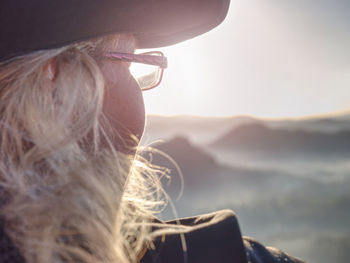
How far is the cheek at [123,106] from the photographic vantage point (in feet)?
4.07

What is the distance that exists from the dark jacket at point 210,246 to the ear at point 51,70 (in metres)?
0.75

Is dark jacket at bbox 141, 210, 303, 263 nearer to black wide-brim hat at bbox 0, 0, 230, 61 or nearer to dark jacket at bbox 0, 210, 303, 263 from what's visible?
dark jacket at bbox 0, 210, 303, 263

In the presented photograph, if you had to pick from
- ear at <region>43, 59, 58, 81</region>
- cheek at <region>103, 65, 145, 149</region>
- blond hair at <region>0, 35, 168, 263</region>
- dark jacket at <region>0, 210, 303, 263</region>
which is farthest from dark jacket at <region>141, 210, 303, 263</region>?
ear at <region>43, 59, 58, 81</region>

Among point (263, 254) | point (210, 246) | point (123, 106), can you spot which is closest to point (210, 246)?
point (210, 246)

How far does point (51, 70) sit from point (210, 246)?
0.85m

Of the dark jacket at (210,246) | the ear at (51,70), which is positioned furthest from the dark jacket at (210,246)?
the ear at (51,70)

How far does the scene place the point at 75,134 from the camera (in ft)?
3.41

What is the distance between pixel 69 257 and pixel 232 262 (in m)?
0.60

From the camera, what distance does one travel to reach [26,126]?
1049 mm

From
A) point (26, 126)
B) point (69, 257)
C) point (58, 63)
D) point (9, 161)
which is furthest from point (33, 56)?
point (69, 257)

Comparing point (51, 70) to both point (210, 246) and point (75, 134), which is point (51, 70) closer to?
point (75, 134)

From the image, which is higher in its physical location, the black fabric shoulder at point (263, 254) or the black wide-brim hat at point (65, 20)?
the black wide-brim hat at point (65, 20)

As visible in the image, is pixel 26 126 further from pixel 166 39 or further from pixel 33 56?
pixel 166 39

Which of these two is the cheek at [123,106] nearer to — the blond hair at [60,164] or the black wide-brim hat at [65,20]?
the blond hair at [60,164]
